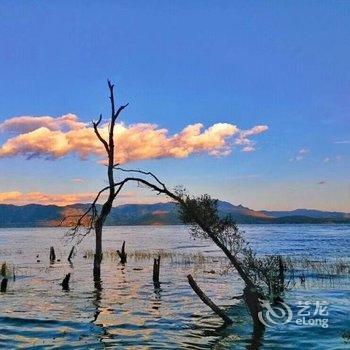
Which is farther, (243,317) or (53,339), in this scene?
(243,317)

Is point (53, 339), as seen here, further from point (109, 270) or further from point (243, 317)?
point (109, 270)

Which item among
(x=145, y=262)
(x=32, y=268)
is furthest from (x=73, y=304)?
(x=145, y=262)

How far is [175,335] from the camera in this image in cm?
2575

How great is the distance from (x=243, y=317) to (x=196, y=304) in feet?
17.8
